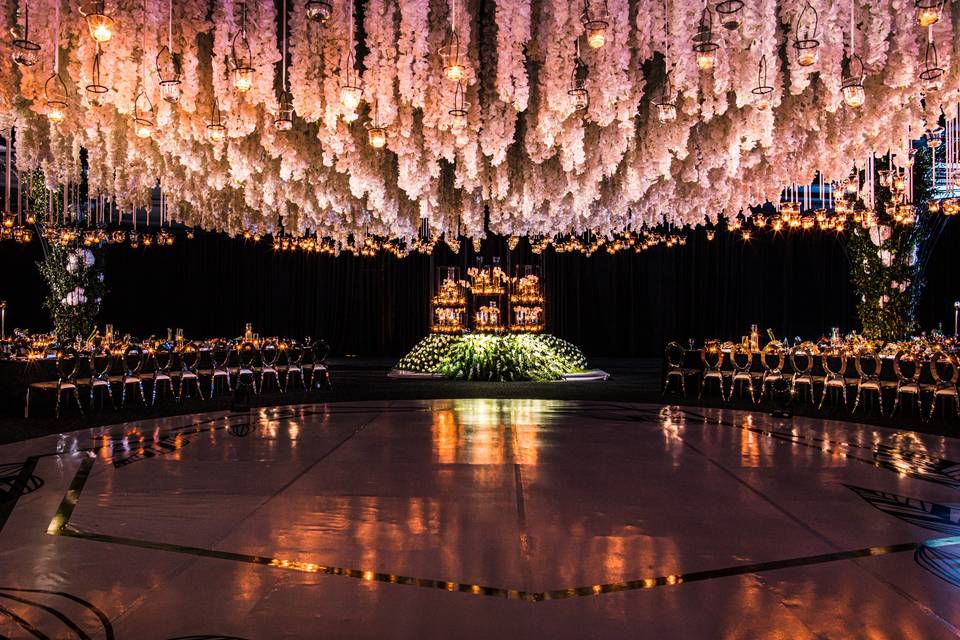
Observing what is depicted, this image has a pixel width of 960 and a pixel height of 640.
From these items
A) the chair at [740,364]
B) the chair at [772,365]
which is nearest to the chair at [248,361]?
the chair at [740,364]

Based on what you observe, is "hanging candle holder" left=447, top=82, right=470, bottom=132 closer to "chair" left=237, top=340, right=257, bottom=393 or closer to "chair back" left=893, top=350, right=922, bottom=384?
"chair back" left=893, top=350, right=922, bottom=384

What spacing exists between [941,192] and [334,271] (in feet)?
44.4

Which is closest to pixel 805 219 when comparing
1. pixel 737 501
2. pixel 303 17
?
pixel 737 501

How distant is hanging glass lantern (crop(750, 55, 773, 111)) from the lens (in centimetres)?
426

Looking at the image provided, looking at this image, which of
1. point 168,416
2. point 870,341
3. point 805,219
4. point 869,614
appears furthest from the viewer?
point 805,219

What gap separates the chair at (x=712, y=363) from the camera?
10273 millimetres

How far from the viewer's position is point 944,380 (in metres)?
7.79

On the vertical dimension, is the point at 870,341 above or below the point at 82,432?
above

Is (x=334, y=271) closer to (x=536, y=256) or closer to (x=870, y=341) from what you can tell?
(x=536, y=256)

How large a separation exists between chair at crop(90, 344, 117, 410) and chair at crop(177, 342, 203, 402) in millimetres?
1020

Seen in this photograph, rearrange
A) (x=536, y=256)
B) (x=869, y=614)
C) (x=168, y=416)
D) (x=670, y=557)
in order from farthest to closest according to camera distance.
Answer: (x=536, y=256) < (x=168, y=416) < (x=670, y=557) < (x=869, y=614)

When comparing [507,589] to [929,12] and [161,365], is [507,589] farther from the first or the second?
[161,365]

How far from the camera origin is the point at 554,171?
22.9 feet

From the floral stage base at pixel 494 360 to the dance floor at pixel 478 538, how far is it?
662cm
